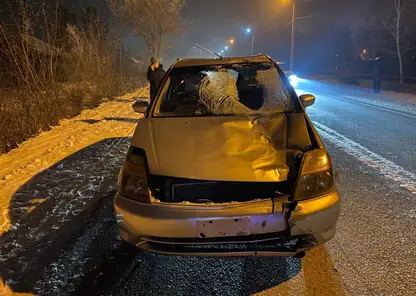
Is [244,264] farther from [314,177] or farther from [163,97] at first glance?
[163,97]

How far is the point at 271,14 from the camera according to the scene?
71000mm

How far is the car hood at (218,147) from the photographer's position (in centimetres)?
262

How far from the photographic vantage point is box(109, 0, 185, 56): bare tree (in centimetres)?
2273

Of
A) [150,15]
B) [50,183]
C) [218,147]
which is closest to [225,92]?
[218,147]

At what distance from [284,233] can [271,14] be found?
75.2 meters

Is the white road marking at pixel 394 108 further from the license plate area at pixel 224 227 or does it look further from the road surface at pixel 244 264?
the license plate area at pixel 224 227

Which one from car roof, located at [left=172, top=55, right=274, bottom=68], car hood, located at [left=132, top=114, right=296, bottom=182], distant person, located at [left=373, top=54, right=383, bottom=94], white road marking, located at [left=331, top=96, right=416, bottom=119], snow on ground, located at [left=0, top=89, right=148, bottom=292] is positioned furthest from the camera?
distant person, located at [left=373, top=54, right=383, bottom=94]

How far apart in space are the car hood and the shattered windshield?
1.46 ft

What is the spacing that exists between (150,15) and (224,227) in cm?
2314

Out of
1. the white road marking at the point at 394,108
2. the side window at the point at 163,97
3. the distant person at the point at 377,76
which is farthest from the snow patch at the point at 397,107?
the side window at the point at 163,97

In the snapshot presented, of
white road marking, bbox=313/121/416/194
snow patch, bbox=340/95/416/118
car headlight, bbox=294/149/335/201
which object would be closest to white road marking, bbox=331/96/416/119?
snow patch, bbox=340/95/416/118

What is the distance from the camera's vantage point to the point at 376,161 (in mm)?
5395

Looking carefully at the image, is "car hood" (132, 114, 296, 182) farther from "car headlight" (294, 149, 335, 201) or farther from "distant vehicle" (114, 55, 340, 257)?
"car headlight" (294, 149, 335, 201)

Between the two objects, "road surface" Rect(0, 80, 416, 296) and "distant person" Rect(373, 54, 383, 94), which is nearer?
"road surface" Rect(0, 80, 416, 296)
